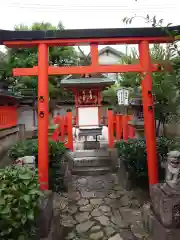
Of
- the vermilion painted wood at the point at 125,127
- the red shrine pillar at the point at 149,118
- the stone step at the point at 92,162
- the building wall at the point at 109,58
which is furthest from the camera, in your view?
the building wall at the point at 109,58

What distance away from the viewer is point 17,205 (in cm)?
254

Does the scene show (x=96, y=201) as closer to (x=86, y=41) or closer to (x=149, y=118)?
(x=149, y=118)

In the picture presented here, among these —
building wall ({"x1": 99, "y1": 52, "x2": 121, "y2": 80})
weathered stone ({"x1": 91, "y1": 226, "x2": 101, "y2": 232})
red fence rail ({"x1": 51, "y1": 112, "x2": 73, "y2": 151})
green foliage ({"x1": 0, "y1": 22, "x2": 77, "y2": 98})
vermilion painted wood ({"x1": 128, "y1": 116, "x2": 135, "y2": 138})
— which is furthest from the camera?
building wall ({"x1": 99, "y1": 52, "x2": 121, "y2": 80})

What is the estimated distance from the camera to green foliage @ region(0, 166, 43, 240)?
8.00ft

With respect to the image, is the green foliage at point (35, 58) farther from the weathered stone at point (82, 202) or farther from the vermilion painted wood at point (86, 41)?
the weathered stone at point (82, 202)

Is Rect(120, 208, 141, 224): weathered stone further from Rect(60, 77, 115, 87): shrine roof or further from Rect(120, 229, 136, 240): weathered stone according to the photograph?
Rect(60, 77, 115, 87): shrine roof

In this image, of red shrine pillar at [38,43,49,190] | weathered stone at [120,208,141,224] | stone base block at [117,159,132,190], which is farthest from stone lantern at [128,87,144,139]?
red shrine pillar at [38,43,49,190]

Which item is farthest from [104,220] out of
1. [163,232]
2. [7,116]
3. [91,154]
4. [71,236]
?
[7,116]

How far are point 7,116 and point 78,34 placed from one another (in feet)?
16.4

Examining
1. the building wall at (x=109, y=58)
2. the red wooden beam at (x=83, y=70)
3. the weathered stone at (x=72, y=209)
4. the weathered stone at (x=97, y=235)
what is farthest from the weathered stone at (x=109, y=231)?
the building wall at (x=109, y=58)

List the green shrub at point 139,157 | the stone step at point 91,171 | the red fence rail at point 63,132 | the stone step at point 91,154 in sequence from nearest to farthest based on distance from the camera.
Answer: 1. the green shrub at point 139,157
2. the stone step at point 91,171
3. the stone step at point 91,154
4. the red fence rail at point 63,132

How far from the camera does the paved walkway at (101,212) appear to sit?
13.4 feet

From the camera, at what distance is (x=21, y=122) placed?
10.6m

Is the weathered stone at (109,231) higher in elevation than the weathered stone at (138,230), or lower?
lower
